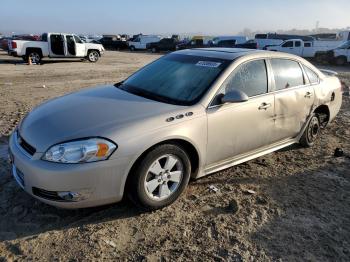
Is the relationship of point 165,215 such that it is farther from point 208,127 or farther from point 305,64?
point 305,64

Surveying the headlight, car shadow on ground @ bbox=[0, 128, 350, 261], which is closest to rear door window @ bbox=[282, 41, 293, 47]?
car shadow on ground @ bbox=[0, 128, 350, 261]

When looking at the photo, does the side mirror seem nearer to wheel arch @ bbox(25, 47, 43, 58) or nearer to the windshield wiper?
the windshield wiper

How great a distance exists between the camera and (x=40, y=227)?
3482 millimetres

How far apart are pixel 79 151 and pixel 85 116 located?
538 mm

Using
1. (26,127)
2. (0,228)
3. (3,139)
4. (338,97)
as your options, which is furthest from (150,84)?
(338,97)

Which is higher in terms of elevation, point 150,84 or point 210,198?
point 150,84

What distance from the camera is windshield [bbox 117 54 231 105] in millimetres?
4105

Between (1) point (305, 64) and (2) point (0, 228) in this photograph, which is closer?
(2) point (0, 228)

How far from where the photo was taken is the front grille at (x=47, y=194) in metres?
3.29

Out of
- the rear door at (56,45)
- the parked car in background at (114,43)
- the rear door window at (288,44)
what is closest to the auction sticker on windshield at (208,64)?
the rear door at (56,45)

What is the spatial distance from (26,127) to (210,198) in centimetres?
212

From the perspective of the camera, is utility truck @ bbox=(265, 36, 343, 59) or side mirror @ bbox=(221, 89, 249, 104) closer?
side mirror @ bbox=(221, 89, 249, 104)

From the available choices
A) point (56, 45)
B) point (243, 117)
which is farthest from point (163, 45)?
point (243, 117)

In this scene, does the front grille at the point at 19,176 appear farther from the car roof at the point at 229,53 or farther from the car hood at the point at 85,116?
the car roof at the point at 229,53
